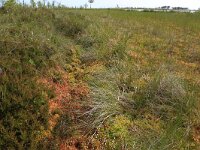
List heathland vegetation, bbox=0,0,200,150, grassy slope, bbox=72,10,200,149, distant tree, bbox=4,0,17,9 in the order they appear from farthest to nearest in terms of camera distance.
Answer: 1. distant tree, bbox=4,0,17,9
2. grassy slope, bbox=72,10,200,149
3. heathland vegetation, bbox=0,0,200,150

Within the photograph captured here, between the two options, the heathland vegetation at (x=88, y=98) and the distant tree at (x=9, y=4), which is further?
the distant tree at (x=9, y=4)

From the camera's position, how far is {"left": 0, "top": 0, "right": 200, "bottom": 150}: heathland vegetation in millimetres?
5172

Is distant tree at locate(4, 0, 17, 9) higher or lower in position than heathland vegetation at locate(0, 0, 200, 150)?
higher

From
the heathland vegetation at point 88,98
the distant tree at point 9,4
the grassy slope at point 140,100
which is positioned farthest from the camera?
the distant tree at point 9,4

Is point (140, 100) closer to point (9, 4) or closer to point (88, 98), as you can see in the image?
point (88, 98)

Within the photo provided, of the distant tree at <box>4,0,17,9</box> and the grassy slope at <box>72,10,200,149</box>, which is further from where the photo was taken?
the distant tree at <box>4,0,17,9</box>

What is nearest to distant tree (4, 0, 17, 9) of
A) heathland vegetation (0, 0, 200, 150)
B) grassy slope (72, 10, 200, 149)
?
heathland vegetation (0, 0, 200, 150)

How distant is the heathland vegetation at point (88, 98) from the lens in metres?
5.17

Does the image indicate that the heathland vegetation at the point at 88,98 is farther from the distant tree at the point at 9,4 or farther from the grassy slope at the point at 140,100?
the distant tree at the point at 9,4

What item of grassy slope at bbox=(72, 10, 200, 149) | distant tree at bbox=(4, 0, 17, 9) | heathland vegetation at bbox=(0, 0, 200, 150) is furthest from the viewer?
distant tree at bbox=(4, 0, 17, 9)

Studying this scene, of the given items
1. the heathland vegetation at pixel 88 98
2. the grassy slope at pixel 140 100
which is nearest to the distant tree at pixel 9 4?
the heathland vegetation at pixel 88 98

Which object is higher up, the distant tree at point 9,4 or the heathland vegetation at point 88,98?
the distant tree at point 9,4

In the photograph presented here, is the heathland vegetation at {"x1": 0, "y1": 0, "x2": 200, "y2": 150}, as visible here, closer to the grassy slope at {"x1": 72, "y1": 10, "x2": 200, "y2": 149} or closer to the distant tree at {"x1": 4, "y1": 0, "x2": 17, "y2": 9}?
the grassy slope at {"x1": 72, "y1": 10, "x2": 200, "y2": 149}

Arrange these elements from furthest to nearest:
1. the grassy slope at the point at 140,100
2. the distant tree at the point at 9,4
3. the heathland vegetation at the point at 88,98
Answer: the distant tree at the point at 9,4 → the grassy slope at the point at 140,100 → the heathland vegetation at the point at 88,98
